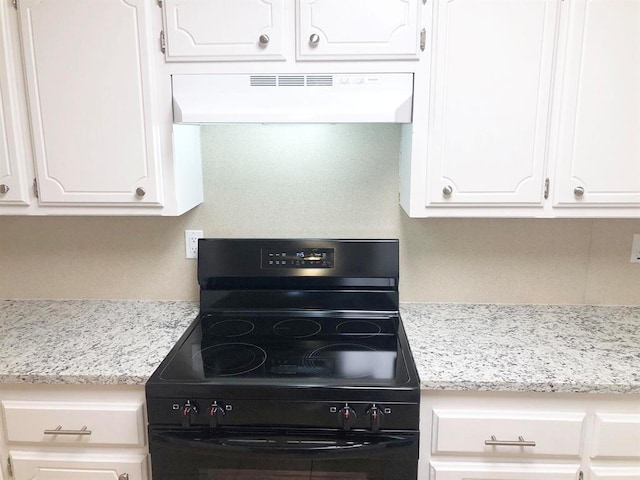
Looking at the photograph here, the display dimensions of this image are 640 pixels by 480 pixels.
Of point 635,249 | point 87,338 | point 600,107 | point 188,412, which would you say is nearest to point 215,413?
point 188,412

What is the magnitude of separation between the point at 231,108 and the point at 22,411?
1.14m

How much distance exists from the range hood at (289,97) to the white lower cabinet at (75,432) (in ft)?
2.93

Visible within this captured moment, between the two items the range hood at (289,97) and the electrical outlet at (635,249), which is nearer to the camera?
the range hood at (289,97)

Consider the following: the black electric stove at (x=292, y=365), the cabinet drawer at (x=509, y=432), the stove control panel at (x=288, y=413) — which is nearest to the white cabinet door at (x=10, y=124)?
the black electric stove at (x=292, y=365)

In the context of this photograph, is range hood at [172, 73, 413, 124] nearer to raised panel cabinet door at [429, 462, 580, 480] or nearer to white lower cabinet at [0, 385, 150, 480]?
white lower cabinet at [0, 385, 150, 480]

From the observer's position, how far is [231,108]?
1.54m

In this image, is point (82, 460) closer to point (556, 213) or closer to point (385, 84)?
point (385, 84)

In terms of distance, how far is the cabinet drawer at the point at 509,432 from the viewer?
4.65 feet

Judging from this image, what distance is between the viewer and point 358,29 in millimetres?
1501

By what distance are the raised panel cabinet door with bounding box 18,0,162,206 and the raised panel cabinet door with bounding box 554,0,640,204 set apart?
4.38 ft

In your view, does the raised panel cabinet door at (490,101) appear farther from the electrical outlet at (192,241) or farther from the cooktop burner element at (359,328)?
the electrical outlet at (192,241)

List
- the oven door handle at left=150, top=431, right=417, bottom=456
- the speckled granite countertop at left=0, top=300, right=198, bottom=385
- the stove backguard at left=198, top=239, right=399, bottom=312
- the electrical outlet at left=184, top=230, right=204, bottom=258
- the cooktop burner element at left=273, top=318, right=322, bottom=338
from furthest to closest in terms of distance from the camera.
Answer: the electrical outlet at left=184, top=230, right=204, bottom=258 → the stove backguard at left=198, top=239, right=399, bottom=312 → the cooktop burner element at left=273, top=318, right=322, bottom=338 → the speckled granite countertop at left=0, top=300, right=198, bottom=385 → the oven door handle at left=150, top=431, right=417, bottom=456

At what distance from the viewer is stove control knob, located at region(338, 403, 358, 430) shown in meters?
1.36

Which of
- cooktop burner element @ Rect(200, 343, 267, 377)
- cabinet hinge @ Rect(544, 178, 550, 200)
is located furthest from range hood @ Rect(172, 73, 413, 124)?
cooktop burner element @ Rect(200, 343, 267, 377)
